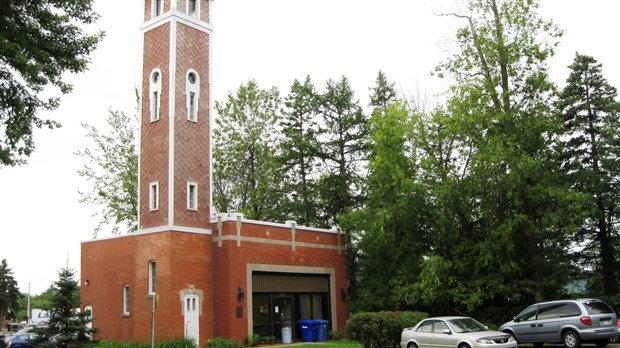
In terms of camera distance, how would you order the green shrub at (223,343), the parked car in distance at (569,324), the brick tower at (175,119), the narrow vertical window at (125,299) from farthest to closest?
the narrow vertical window at (125,299) < the brick tower at (175,119) < the green shrub at (223,343) < the parked car in distance at (569,324)

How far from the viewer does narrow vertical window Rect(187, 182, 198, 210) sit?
91.3 feet

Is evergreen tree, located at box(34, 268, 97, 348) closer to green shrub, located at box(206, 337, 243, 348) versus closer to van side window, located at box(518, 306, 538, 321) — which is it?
green shrub, located at box(206, 337, 243, 348)

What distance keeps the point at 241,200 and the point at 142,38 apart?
15649 mm


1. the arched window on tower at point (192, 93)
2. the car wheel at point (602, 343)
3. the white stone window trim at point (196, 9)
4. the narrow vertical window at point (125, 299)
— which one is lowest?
the car wheel at point (602, 343)

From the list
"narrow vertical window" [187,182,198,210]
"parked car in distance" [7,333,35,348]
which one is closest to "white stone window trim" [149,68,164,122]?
"narrow vertical window" [187,182,198,210]

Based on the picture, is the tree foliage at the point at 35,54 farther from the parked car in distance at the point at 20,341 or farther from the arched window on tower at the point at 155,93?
the parked car in distance at the point at 20,341

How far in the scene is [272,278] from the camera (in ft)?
97.8

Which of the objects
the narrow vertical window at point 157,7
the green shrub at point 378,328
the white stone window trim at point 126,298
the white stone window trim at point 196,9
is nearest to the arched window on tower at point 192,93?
the white stone window trim at point 196,9

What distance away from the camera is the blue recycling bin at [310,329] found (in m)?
29.8

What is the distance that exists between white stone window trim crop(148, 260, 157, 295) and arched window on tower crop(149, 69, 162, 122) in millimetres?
6780

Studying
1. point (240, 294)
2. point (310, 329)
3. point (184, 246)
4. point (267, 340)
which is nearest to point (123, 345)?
point (184, 246)

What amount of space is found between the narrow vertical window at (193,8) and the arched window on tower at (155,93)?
11.5ft

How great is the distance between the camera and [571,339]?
63.5ft

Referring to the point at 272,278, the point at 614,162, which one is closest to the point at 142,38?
the point at 272,278
